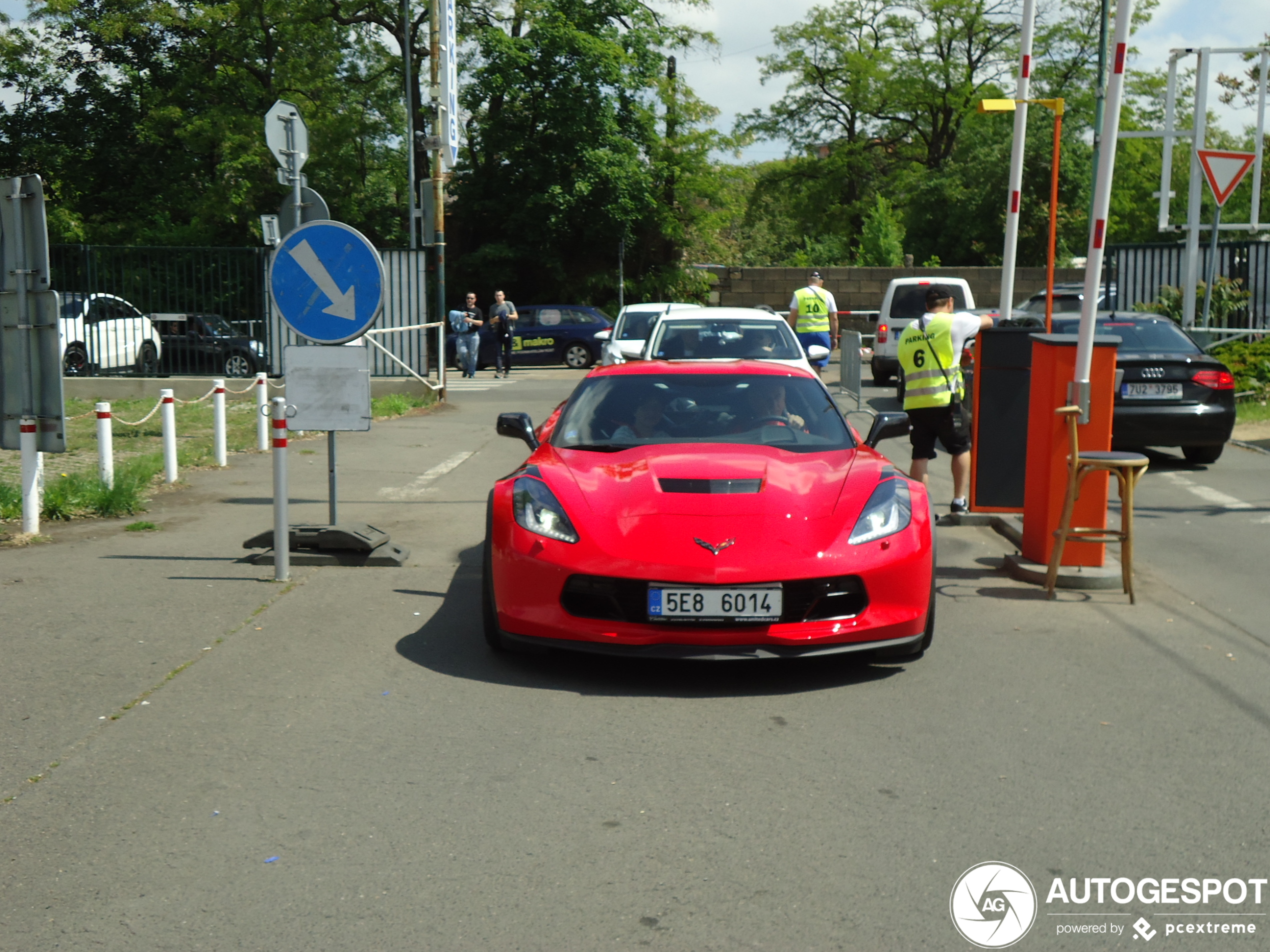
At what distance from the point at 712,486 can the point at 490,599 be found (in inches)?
42.8

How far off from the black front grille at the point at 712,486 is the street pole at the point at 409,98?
30.1 metres

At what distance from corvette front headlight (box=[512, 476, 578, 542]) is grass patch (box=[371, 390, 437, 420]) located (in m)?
11.6

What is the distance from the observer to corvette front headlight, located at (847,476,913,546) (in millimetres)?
5746

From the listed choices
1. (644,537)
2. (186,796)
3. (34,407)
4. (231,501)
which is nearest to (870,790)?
(644,537)

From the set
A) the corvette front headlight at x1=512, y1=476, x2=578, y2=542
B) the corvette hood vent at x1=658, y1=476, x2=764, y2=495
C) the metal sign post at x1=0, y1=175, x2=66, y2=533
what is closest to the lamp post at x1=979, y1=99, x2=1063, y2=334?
the corvette hood vent at x1=658, y1=476, x2=764, y2=495

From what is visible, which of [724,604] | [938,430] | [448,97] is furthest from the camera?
[448,97]

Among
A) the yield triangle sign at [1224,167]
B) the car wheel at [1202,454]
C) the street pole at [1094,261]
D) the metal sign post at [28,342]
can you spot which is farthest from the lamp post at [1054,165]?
the metal sign post at [28,342]

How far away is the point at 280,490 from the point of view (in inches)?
295

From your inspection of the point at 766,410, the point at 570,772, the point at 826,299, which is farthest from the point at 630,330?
the point at 570,772

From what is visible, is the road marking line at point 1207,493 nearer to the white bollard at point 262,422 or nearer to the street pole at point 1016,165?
the street pole at point 1016,165

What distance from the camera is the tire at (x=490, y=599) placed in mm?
5859

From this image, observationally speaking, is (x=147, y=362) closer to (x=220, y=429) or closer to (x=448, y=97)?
(x=448, y=97)

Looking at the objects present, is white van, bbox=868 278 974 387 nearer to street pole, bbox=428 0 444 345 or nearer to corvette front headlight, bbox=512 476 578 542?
street pole, bbox=428 0 444 345

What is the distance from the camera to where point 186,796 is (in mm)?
4273
